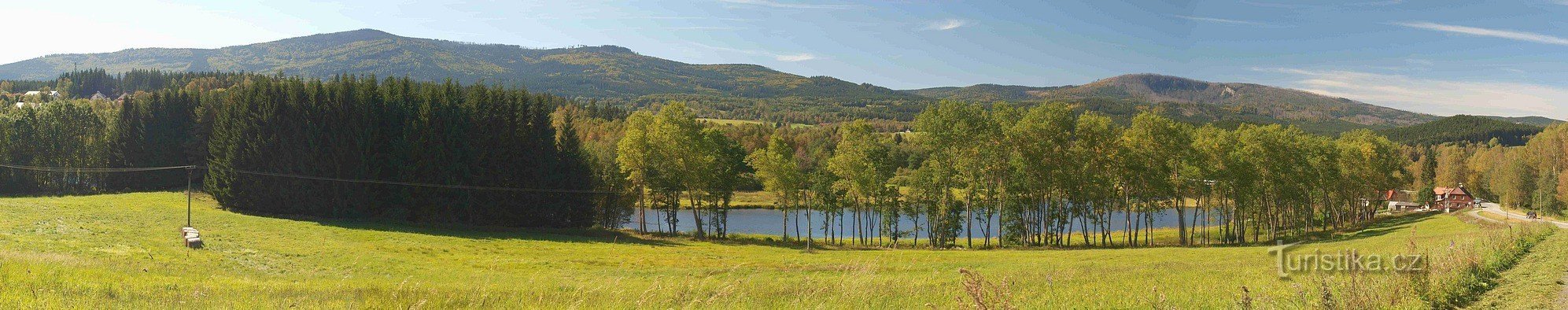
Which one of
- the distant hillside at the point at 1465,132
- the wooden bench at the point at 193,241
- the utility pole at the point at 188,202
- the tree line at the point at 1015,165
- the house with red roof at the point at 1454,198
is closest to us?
the wooden bench at the point at 193,241

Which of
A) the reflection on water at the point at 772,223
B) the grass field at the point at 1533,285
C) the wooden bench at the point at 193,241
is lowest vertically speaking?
the reflection on water at the point at 772,223

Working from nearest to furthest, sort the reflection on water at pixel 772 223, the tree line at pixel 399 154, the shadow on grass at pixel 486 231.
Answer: the shadow on grass at pixel 486 231 → the tree line at pixel 399 154 → the reflection on water at pixel 772 223

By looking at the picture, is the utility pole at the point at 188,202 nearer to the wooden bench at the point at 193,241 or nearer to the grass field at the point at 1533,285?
the wooden bench at the point at 193,241

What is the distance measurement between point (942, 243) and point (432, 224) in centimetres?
3204

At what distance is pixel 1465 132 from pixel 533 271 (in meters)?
222

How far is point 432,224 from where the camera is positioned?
1889 inches

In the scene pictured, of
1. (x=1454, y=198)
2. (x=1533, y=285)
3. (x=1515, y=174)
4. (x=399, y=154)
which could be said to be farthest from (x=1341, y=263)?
(x=1454, y=198)

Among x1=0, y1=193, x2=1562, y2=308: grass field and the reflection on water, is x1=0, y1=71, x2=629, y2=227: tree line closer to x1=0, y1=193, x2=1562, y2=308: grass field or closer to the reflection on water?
x1=0, y1=193, x2=1562, y2=308: grass field

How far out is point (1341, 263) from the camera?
37.7 feet

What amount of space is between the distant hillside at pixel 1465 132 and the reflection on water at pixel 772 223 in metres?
120

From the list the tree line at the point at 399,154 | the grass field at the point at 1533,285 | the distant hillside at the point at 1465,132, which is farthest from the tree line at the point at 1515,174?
the distant hillside at the point at 1465,132

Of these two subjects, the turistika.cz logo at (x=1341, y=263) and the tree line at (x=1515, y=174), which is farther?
the tree line at (x=1515, y=174)

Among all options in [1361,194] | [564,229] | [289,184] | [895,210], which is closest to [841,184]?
[895,210]

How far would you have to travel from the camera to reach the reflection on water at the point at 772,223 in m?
74.6
